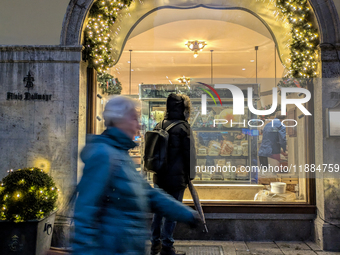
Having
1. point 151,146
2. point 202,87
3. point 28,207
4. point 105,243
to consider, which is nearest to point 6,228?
point 28,207

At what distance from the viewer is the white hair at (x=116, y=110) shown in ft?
5.79

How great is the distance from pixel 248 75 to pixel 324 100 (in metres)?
1.59

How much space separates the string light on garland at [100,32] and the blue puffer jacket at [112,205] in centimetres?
354

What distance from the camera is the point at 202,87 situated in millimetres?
5621

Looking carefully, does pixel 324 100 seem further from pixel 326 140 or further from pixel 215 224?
pixel 215 224

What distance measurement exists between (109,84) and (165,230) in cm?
300

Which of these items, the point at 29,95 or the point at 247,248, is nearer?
the point at 247,248


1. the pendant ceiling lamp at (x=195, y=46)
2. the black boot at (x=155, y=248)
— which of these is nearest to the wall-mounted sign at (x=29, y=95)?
the black boot at (x=155, y=248)

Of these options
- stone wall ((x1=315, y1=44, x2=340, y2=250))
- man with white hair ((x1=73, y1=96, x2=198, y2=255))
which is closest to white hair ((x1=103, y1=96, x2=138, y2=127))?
man with white hair ((x1=73, y1=96, x2=198, y2=255))

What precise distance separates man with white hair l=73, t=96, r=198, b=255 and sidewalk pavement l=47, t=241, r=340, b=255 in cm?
309

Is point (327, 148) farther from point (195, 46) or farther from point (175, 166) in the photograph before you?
point (195, 46)

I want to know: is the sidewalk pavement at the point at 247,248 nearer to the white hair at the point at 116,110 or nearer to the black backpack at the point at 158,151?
the black backpack at the point at 158,151

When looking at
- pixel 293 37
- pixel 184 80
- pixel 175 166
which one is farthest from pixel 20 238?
pixel 293 37

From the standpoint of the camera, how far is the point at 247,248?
466 cm
